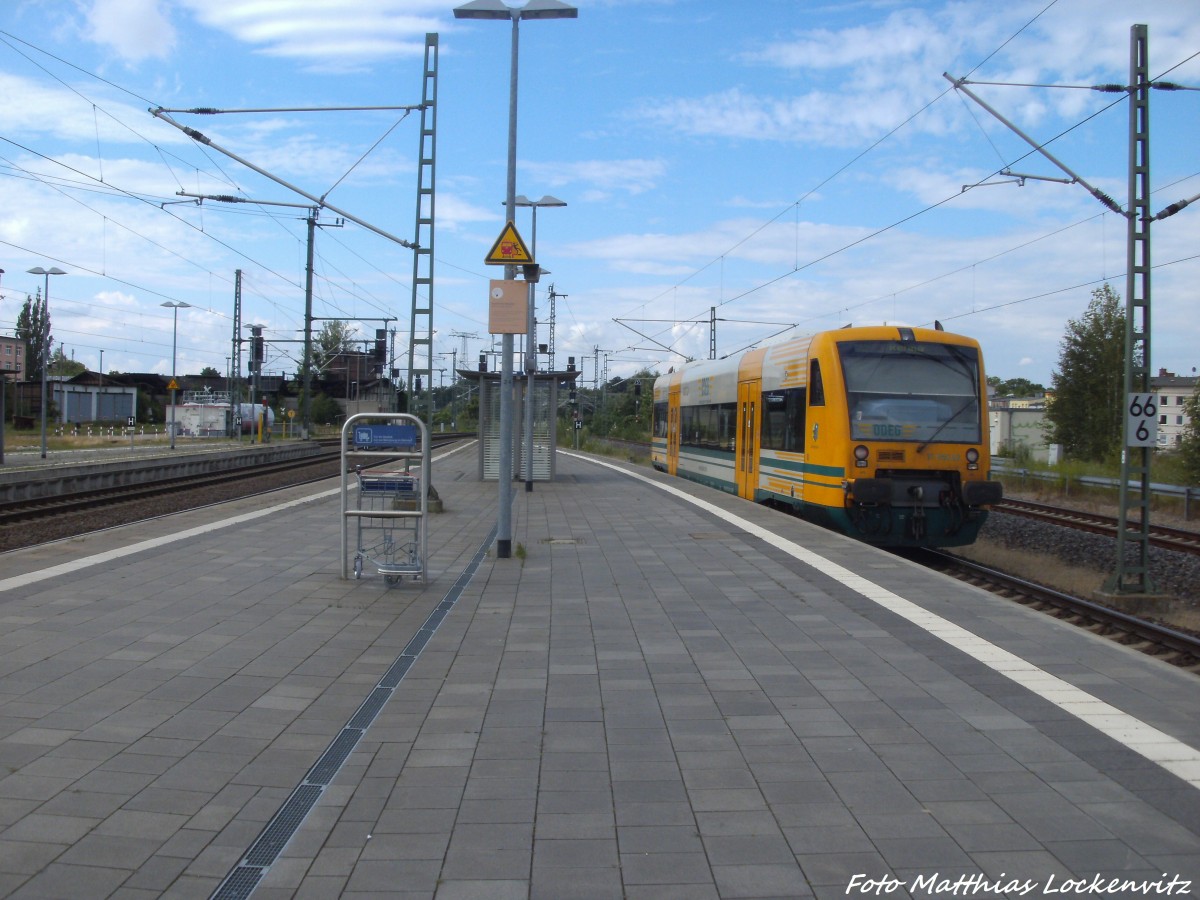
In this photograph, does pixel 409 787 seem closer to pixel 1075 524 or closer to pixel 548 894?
pixel 548 894

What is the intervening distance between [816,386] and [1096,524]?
7.69 metres

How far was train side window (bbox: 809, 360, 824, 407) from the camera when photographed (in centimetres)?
1404

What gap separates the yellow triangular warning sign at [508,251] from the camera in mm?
11211

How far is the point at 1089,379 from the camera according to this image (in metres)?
44.2

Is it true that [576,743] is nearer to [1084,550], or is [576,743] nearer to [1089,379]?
[1084,550]

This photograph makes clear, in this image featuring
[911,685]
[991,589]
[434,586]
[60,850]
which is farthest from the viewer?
[991,589]

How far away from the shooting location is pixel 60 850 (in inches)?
152

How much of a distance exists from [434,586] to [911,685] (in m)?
4.95

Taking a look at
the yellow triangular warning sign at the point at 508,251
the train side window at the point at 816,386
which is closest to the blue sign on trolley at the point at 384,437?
the yellow triangular warning sign at the point at 508,251

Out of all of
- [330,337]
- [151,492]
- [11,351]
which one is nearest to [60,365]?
[11,351]

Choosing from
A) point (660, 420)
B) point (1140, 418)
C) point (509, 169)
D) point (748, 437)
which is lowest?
point (748, 437)

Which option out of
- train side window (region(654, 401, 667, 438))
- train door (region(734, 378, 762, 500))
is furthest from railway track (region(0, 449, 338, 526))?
train door (region(734, 378, 762, 500))

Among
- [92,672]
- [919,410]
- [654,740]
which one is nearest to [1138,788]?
[654,740]

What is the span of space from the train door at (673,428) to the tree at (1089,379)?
2206cm
